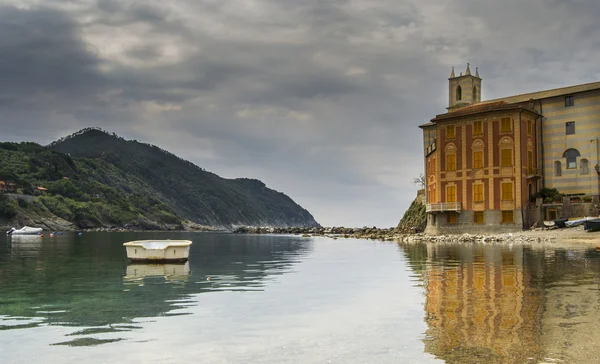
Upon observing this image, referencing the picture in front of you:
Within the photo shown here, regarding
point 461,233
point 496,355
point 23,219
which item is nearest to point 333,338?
point 496,355

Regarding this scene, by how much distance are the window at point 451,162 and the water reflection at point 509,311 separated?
45060 mm

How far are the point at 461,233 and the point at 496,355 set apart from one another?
62.4 metres

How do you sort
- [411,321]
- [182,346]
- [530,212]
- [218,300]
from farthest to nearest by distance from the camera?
[530,212], [218,300], [411,321], [182,346]

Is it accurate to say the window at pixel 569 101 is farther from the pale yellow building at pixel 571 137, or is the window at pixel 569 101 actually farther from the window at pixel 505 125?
the window at pixel 505 125

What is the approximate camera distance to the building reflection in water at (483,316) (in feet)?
37.4

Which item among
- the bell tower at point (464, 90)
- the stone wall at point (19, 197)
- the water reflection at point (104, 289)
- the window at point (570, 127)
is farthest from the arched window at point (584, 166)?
the stone wall at point (19, 197)

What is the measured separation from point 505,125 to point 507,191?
785cm

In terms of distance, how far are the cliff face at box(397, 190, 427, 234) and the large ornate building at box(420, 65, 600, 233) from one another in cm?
1799

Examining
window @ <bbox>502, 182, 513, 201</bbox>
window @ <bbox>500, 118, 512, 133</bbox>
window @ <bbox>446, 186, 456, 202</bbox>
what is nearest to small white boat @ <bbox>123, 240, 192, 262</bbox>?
window @ <bbox>446, 186, 456, 202</bbox>

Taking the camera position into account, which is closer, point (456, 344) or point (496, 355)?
point (496, 355)

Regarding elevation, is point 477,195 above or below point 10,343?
above

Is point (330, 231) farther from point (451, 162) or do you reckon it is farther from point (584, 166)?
point (584, 166)

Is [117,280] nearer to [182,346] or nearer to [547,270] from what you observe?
[182,346]

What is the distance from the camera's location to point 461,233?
7131 centimetres
